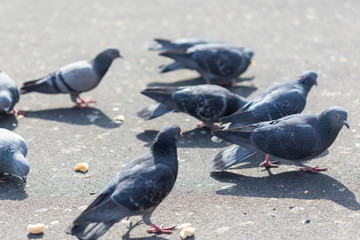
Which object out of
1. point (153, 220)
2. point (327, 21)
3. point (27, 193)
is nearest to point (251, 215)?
point (153, 220)

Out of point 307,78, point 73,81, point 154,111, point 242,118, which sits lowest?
point 154,111

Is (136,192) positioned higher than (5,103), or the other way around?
(136,192)

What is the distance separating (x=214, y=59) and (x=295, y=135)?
3.14 metres

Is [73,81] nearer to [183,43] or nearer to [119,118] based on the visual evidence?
[119,118]

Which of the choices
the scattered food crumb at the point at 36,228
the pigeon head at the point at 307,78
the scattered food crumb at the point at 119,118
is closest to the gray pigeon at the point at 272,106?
the pigeon head at the point at 307,78

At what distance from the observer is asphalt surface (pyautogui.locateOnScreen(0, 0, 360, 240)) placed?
5.27 meters

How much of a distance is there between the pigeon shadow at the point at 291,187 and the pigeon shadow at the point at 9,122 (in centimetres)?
300

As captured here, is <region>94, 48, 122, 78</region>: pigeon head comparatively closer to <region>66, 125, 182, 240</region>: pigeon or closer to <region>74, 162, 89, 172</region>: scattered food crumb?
<region>74, 162, 89, 172</region>: scattered food crumb

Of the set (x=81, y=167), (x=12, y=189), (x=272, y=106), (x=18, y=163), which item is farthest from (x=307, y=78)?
(x=12, y=189)

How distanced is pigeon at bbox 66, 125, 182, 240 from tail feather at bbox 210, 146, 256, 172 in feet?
2.90

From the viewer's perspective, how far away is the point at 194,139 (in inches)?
277

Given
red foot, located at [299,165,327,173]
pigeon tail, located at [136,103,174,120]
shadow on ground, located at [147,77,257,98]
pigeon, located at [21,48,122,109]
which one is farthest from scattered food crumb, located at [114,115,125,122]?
red foot, located at [299,165,327,173]

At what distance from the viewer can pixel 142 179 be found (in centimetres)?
489

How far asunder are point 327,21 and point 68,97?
5785mm
